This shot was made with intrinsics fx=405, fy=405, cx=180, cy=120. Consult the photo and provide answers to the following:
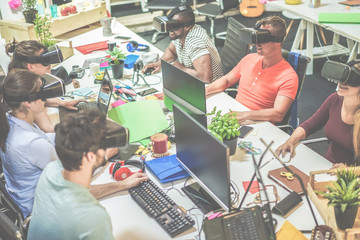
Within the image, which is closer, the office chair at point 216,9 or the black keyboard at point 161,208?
the black keyboard at point 161,208

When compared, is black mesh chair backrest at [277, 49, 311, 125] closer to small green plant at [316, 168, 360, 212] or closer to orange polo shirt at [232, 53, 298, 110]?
orange polo shirt at [232, 53, 298, 110]

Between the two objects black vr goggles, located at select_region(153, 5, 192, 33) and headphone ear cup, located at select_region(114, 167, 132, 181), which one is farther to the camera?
black vr goggles, located at select_region(153, 5, 192, 33)

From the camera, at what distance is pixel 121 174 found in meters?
2.25

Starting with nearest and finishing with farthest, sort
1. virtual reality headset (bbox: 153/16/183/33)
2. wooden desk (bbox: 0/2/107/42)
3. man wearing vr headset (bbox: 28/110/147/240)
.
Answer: man wearing vr headset (bbox: 28/110/147/240) < virtual reality headset (bbox: 153/16/183/33) < wooden desk (bbox: 0/2/107/42)

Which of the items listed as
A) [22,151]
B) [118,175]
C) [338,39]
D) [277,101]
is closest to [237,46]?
[277,101]

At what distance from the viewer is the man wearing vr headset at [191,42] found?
11.1 ft

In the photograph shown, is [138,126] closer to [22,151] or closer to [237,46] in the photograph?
[22,151]

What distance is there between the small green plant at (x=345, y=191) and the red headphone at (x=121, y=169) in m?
1.03

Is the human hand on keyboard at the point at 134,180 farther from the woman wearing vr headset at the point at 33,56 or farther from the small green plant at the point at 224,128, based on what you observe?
the woman wearing vr headset at the point at 33,56

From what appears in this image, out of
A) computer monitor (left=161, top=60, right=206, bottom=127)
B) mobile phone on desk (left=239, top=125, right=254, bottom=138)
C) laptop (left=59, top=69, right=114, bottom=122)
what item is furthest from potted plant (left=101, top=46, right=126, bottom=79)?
mobile phone on desk (left=239, top=125, right=254, bottom=138)

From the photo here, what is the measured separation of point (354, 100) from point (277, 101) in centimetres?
61

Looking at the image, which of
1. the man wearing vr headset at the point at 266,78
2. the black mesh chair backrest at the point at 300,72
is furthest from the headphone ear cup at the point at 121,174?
the black mesh chair backrest at the point at 300,72

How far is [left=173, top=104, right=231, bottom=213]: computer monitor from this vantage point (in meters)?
1.83

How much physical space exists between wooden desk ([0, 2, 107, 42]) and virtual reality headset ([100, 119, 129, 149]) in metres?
2.50
